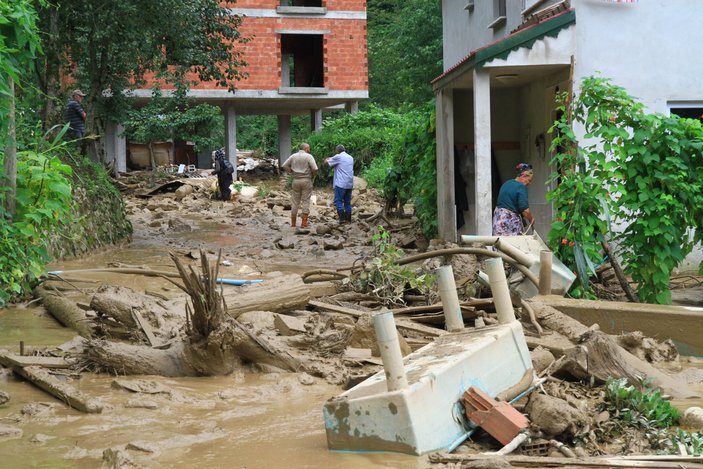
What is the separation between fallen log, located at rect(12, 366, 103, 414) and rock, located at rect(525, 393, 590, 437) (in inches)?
118

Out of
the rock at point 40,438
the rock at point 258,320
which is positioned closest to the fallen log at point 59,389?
the rock at point 40,438

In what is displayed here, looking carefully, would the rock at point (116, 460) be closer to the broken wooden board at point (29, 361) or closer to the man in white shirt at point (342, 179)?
the broken wooden board at point (29, 361)

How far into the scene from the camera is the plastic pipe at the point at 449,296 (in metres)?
6.29

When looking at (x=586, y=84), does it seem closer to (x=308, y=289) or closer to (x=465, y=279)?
(x=465, y=279)

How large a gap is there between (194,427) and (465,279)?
497 cm

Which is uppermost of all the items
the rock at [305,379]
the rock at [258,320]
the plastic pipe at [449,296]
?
the plastic pipe at [449,296]

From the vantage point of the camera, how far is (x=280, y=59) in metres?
33.1

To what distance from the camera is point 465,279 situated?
33.8 ft

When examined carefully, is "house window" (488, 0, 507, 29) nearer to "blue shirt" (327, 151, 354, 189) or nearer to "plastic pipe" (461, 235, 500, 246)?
"blue shirt" (327, 151, 354, 189)

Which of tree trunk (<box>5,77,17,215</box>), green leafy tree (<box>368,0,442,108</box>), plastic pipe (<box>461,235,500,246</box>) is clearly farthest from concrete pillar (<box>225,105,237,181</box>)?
tree trunk (<box>5,77,17,215</box>)

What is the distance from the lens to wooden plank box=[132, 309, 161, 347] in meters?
7.73

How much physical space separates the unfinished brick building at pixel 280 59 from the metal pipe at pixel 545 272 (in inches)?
941

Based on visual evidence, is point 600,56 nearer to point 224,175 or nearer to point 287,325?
point 287,325

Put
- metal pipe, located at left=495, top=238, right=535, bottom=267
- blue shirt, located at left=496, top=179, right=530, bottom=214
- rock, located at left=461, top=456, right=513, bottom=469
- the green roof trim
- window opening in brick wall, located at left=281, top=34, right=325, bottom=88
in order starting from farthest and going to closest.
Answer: window opening in brick wall, located at left=281, top=34, right=325, bottom=88 < the green roof trim < blue shirt, located at left=496, top=179, right=530, bottom=214 < metal pipe, located at left=495, top=238, right=535, bottom=267 < rock, located at left=461, top=456, right=513, bottom=469
